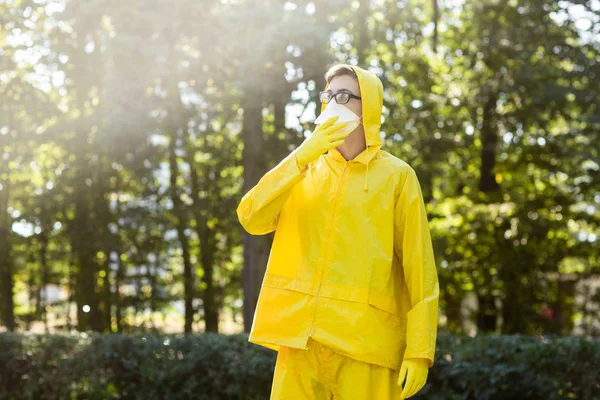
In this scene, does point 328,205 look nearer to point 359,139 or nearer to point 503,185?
point 359,139

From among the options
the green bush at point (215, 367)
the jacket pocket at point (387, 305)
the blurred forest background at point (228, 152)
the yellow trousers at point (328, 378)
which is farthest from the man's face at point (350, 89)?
the blurred forest background at point (228, 152)

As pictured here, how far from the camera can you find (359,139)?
301 cm

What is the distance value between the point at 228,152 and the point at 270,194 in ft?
31.2

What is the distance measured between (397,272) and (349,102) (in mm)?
653

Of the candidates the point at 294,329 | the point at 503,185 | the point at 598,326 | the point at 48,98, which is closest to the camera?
the point at 294,329

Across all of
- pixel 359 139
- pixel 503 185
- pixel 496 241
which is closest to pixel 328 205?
pixel 359 139

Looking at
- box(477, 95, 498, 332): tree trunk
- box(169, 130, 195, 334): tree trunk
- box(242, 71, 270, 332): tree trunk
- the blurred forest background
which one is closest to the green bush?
box(242, 71, 270, 332): tree trunk

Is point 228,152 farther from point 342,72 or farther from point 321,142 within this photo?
point 321,142

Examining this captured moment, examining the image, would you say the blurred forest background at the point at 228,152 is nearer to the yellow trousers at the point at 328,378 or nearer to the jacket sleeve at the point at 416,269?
the jacket sleeve at the point at 416,269

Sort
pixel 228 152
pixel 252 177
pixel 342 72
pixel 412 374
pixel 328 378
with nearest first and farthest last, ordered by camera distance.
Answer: pixel 412 374 → pixel 328 378 → pixel 342 72 → pixel 252 177 → pixel 228 152

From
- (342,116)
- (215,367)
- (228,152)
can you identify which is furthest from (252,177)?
(342,116)

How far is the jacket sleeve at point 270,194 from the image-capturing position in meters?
2.83

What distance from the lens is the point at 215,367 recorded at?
6277mm

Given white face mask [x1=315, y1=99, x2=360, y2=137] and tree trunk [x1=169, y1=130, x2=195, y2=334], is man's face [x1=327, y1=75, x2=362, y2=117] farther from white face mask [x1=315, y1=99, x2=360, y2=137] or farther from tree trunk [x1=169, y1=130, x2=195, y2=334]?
tree trunk [x1=169, y1=130, x2=195, y2=334]
